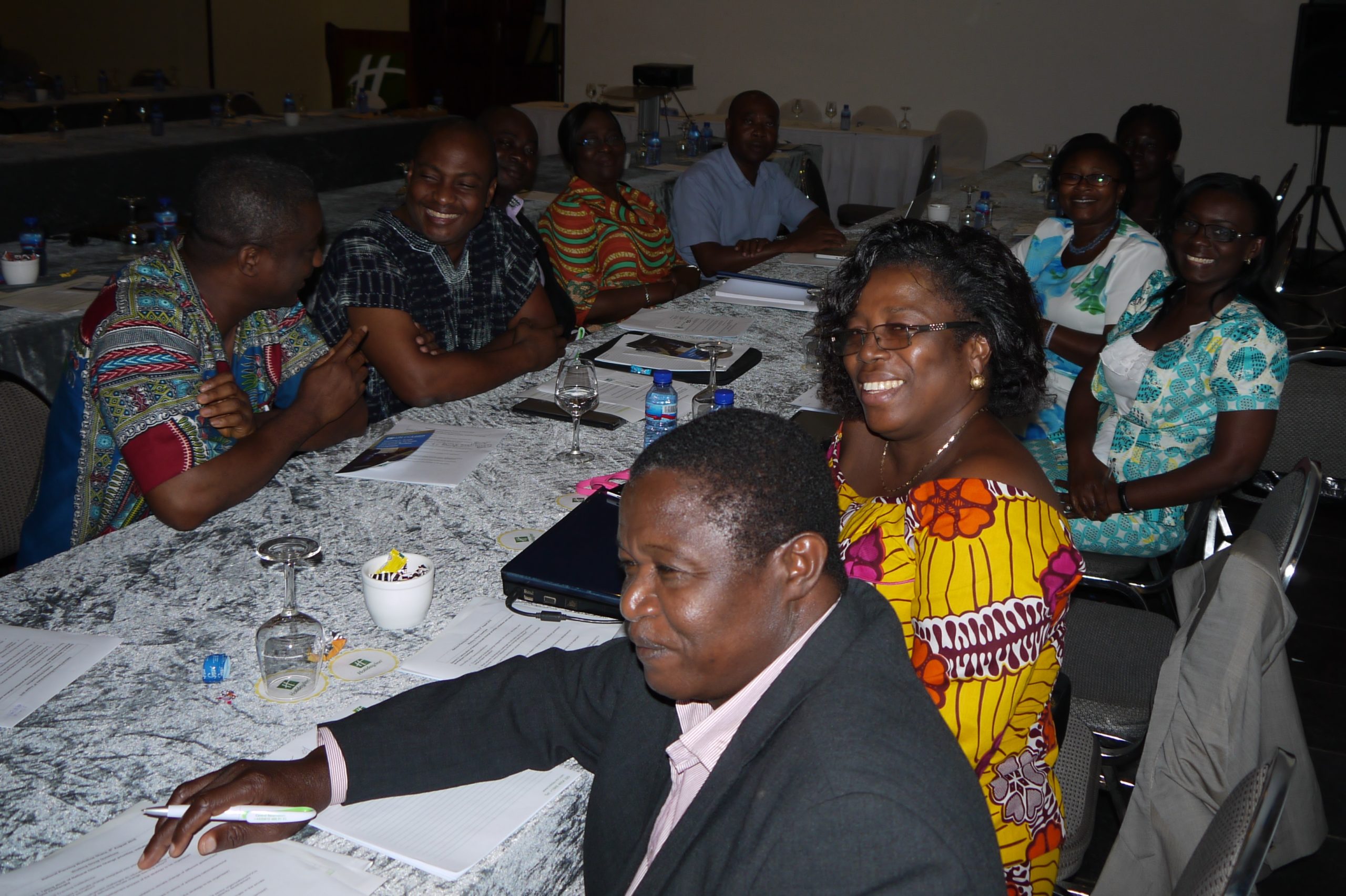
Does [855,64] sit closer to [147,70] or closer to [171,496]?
[147,70]

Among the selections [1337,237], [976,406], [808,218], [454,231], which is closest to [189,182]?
[808,218]

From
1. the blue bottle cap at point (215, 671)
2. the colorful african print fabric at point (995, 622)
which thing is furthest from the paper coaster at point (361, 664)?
the colorful african print fabric at point (995, 622)

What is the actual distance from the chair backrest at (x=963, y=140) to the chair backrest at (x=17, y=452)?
28.1 ft

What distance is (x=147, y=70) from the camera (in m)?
9.82

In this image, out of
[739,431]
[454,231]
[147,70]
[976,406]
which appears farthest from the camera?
[147,70]

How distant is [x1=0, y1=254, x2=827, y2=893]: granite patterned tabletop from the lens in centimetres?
124

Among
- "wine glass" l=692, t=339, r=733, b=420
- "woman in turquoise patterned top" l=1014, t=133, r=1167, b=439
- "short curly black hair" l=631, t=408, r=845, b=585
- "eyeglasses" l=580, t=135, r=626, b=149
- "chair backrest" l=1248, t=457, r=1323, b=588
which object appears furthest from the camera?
"eyeglasses" l=580, t=135, r=626, b=149

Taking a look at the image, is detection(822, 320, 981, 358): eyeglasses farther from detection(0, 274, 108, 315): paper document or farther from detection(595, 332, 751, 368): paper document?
detection(0, 274, 108, 315): paper document

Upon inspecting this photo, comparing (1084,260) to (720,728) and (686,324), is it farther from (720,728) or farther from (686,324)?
(720,728)

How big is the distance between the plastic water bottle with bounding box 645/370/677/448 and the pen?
126cm

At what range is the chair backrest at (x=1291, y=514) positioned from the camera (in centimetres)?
184

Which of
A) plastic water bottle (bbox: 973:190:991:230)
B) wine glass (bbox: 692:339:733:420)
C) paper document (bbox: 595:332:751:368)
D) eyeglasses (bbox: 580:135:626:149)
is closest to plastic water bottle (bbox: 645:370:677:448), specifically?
wine glass (bbox: 692:339:733:420)

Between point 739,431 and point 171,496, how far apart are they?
1209 mm

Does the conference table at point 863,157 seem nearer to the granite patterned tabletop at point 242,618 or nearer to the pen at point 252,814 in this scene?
the granite patterned tabletop at point 242,618
